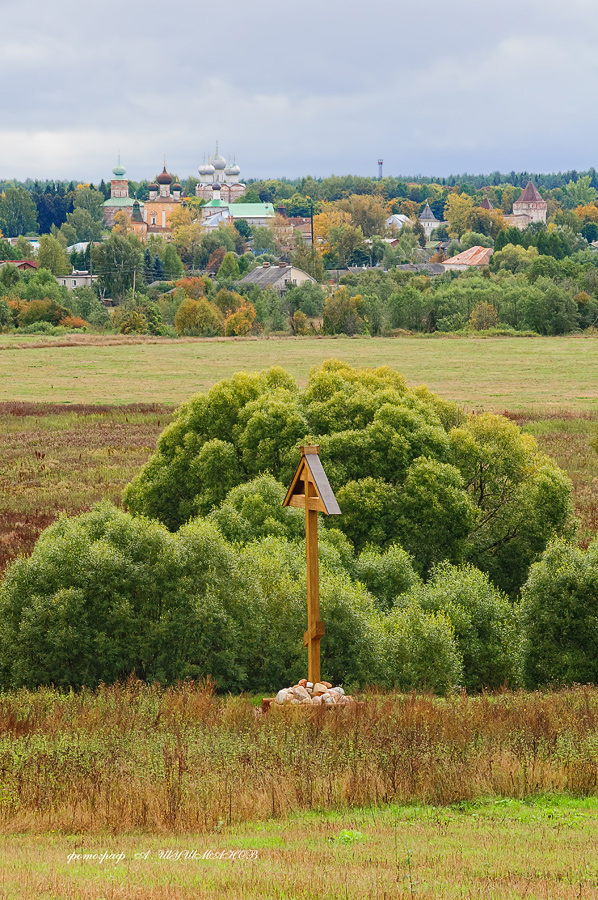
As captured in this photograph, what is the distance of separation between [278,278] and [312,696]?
163m

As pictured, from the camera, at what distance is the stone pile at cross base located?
627 inches

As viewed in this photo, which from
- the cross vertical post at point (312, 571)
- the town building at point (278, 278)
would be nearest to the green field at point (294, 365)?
the town building at point (278, 278)

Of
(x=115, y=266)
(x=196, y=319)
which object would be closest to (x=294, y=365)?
(x=196, y=319)

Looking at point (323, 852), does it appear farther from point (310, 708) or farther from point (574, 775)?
point (310, 708)

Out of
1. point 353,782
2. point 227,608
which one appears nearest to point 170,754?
point 353,782

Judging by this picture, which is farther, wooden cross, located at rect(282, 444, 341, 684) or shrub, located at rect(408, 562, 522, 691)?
shrub, located at rect(408, 562, 522, 691)

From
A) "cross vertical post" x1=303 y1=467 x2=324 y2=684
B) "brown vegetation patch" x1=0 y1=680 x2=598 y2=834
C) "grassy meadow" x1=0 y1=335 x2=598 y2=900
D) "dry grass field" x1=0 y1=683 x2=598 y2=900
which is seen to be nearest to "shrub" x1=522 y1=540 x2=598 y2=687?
"grassy meadow" x1=0 y1=335 x2=598 y2=900

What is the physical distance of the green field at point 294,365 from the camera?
247ft

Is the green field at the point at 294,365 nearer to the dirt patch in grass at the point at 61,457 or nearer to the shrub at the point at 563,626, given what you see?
the dirt patch in grass at the point at 61,457

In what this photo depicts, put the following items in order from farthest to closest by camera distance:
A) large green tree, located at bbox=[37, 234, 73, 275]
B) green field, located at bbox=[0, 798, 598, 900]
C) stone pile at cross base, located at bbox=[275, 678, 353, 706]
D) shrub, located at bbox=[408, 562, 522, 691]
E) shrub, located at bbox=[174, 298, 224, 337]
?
large green tree, located at bbox=[37, 234, 73, 275] → shrub, located at bbox=[174, 298, 224, 337] → shrub, located at bbox=[408, 562, 522, 691] → stone pile at cross base, located at bbox=[275, 678, 353, 706] → green field, located at bbox=[0, 798, 598, 900]

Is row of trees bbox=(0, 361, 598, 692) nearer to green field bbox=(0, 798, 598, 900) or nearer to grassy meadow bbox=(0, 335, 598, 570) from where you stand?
grassy meadow bbox=(0, 335, 598, 570)

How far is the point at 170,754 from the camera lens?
12727 mm

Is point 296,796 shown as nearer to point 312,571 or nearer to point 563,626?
point 312,571

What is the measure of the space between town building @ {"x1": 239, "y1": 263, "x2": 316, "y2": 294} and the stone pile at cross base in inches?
6217
